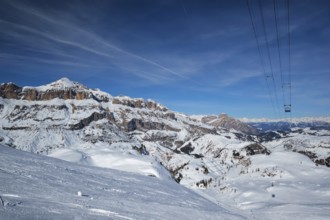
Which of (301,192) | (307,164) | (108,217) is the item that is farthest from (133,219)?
(307,164)

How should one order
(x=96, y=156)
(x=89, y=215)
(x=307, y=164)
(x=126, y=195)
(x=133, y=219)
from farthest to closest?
(x=307, y=164) < (x=96, y=156) < (x=126, y=195) < (x=133, y=219) < (x=89, y=215)

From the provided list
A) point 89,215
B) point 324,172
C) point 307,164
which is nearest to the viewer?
point 89,215

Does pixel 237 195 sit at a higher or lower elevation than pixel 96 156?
lower

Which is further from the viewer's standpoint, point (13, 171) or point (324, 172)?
point (324, 172)

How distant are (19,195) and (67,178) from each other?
20.9ft

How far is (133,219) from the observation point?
10055 mm

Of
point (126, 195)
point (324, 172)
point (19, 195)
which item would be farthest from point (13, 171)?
point (324, 172)

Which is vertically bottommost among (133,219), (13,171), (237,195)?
(237,195)

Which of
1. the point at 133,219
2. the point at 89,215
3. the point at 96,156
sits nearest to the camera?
the point at 89,215

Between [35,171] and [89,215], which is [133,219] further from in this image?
[35,171]

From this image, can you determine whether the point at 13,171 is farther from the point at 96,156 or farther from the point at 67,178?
the point at 96,156

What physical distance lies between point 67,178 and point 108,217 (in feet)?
24.1

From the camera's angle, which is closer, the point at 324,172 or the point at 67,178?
the point at 67,178

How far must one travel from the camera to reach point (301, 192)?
69.4 metres
